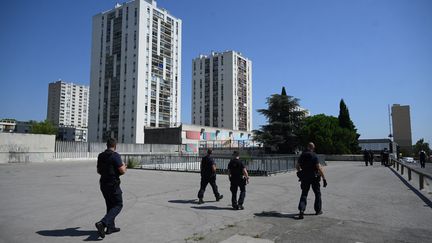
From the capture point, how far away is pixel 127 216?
753 cm

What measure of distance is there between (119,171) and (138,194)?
5.55m

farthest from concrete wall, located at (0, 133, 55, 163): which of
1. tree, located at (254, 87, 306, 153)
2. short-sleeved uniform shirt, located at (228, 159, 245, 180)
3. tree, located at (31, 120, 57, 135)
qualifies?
tree, located at (31, 120, 57, 135)

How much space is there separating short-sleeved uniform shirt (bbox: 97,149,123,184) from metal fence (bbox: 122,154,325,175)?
47.9ft

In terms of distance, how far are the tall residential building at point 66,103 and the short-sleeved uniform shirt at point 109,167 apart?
17073cm

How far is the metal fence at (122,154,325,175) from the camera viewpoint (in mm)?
19938

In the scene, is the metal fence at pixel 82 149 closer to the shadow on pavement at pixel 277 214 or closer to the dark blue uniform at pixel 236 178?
the dark blue uniform at pixel 236 178

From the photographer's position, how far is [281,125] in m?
45.7

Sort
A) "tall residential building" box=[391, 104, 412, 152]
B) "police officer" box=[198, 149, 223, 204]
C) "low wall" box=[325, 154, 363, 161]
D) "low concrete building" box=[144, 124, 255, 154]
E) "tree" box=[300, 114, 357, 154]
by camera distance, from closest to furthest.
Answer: "police officer" box=[198, 149, 223, 204] → "low wall" box=[325, 154, 363, 161] → "tree" box=[300, 114, 357, 154] → "low concrete building" box=[144, 124, 255, 154] → "tall residential building" box=[391, 104, 412, 152]

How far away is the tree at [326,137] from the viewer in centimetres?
4997

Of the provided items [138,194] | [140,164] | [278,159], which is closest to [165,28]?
[140,164]

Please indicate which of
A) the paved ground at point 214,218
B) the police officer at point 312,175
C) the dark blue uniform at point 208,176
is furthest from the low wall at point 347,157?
the police officer at point 312,175

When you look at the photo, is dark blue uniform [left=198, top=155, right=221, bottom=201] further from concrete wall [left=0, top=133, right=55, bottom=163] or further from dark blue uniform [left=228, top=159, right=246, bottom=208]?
concrete wall [left=0, top=133, right=55, bottom=163]

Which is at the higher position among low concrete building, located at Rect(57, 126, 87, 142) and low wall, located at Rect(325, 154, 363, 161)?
low concrete building, located at Rect(57, 126, 87, 142)

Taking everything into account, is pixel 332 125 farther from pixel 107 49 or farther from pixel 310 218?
pixel 107 49
